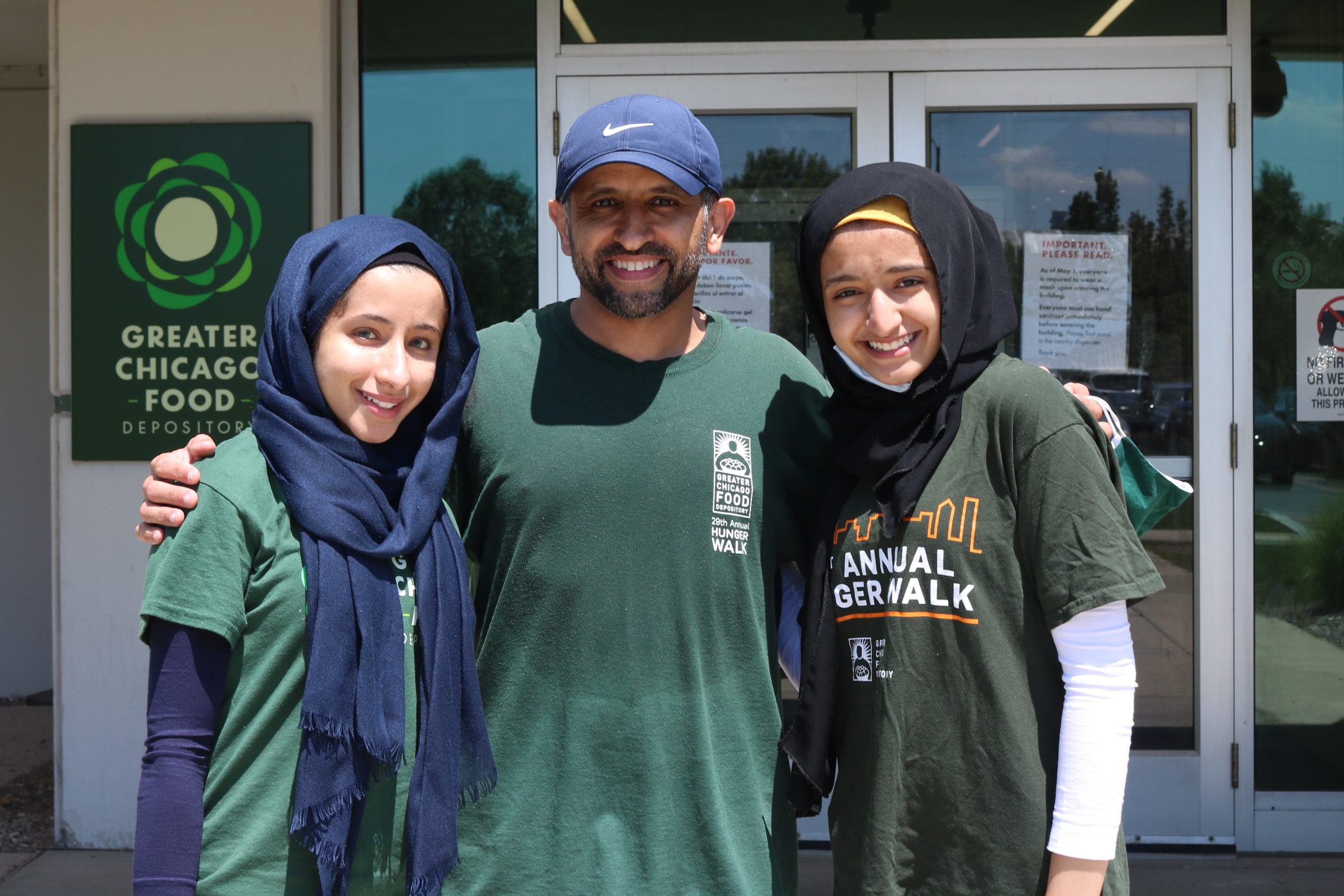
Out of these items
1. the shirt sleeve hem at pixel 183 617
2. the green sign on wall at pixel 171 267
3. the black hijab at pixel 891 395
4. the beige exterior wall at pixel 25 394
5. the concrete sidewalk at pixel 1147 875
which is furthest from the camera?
the beige exterior wall at pixel 25 394

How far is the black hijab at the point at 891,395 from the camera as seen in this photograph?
172 cm

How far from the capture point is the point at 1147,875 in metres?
3.81

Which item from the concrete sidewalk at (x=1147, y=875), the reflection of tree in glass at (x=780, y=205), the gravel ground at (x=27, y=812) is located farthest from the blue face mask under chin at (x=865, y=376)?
the gravel ground at (x=27, y=812)

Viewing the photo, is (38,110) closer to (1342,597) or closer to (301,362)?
(301,362)

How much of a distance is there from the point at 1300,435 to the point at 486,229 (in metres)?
2.87

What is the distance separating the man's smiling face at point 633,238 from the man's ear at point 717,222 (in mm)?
47

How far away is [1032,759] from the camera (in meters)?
1.64

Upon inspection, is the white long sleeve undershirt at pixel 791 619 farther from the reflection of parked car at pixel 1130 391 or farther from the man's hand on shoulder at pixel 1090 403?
the reflection of parked car at pixel 1130 391

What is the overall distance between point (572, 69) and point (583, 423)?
243cm

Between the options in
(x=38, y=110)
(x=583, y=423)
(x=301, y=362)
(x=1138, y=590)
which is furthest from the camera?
(x=38, y=110)

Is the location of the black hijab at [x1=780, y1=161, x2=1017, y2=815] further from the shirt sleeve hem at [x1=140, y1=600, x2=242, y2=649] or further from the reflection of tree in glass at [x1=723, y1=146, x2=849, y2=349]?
the reflection of tree in glass at [x1=723, y1=146, x2=849, y2=349]

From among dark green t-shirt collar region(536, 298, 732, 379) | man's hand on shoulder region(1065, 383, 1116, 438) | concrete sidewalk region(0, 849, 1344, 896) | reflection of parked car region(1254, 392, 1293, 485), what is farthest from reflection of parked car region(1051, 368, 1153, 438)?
dark green t-shirt collar region(536, 298, 732, 379)

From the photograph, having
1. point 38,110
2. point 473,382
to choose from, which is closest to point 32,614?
point 38,110

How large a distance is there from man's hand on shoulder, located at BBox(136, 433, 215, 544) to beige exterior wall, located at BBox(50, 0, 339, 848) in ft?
8.01
